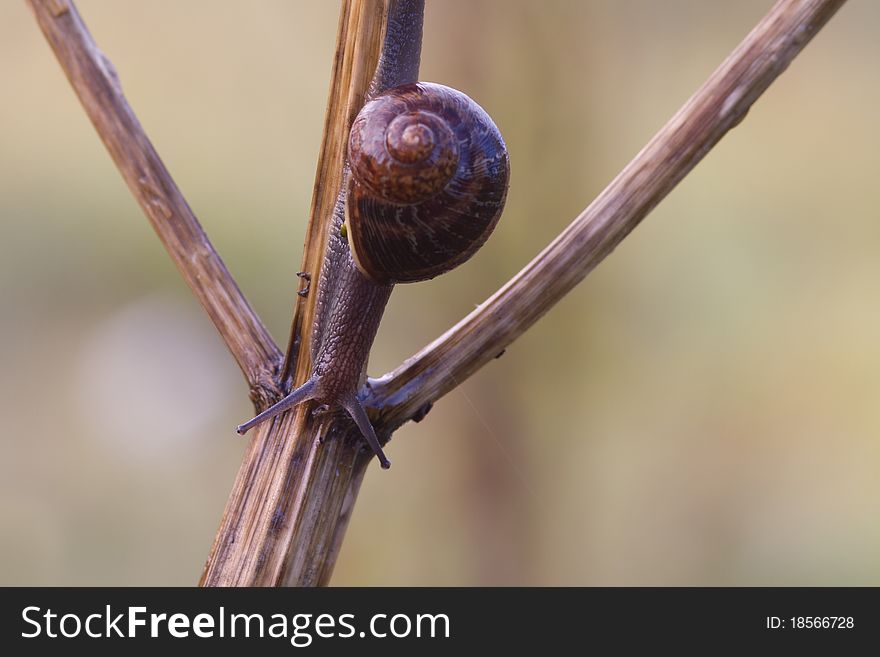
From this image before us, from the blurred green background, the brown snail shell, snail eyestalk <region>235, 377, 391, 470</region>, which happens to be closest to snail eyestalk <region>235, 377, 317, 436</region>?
snail eyestalk <region>235, 377, 391, 470</region>

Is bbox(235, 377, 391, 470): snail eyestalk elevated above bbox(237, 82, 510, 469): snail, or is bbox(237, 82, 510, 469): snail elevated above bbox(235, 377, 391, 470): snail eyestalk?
bbox(237, 82, 510, 469): snail

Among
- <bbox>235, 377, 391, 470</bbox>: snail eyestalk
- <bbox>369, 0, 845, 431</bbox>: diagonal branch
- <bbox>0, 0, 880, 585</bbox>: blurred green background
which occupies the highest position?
<bbox>0, 0, 880, 585</bbox>: blurred green background

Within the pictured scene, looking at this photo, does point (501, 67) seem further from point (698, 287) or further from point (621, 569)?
point (621, 569)

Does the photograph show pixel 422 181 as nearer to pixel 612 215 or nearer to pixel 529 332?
pixel 612 215

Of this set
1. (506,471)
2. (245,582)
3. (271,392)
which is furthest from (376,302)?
(506,471)

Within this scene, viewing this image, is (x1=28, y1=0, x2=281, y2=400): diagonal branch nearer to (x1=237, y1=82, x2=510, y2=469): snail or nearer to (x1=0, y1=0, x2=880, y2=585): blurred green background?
(x1=237, y1=82, x2=510, y2=469): snail

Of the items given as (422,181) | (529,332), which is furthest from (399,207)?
A: (529,332)
